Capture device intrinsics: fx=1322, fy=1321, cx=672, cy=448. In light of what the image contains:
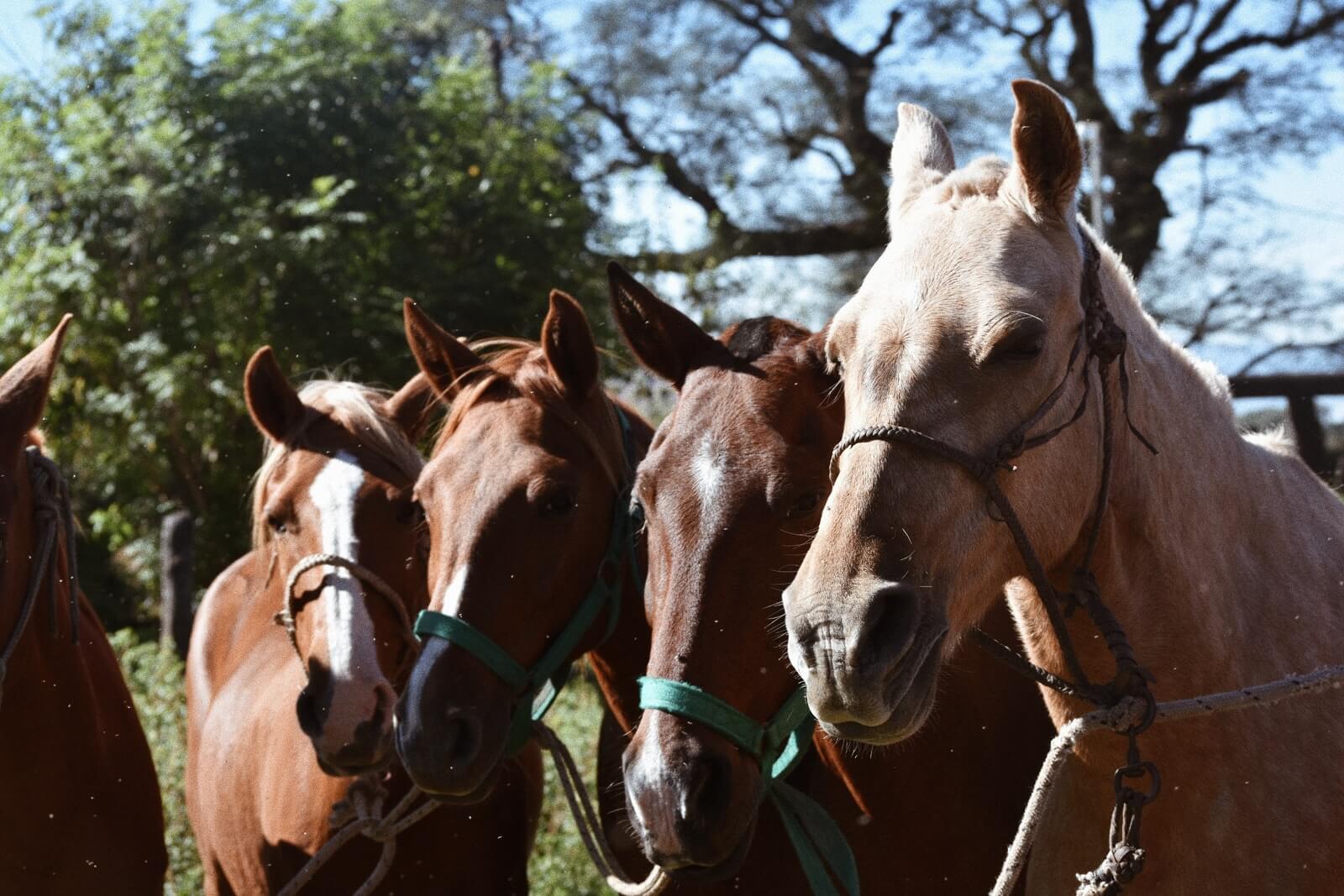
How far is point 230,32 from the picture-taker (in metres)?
9.82

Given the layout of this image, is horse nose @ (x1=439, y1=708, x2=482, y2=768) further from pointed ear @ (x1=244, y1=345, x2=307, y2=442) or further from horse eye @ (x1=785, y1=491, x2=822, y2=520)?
pointed ear @ (x1=244, y1=345, x2=307, y2=442)

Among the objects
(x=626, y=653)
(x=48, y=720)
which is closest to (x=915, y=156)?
(x=626, y=653)

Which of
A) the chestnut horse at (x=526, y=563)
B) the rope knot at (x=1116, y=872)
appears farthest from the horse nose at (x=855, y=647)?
the chestnut horse at (x=526, y=563)

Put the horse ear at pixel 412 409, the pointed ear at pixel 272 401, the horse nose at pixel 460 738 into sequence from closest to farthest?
the horse nose at pixel 460 738 < the pointed ear at pixel 272 401 < the horse ear at pixel 412 409

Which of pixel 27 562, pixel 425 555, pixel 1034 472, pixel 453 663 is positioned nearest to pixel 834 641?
pixel 1034 472

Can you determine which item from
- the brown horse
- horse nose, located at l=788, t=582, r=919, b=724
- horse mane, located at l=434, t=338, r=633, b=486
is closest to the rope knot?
horse nose, located at l=788, t=582, r=919, b=724

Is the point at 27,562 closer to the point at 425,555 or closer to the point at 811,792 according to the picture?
the point at 425,555

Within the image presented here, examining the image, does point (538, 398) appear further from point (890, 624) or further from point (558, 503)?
point (890, 624)

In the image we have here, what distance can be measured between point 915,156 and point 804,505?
0.74 m

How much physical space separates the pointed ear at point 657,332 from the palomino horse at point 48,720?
1337mm

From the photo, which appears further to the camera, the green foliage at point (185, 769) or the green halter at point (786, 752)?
the green foliage at point (185, 769)

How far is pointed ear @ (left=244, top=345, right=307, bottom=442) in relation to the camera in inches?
161

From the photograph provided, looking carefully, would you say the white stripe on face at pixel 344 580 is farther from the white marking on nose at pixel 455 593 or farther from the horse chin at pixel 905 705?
the horse chin at pixel 905 705

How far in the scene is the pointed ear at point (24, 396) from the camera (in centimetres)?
329
